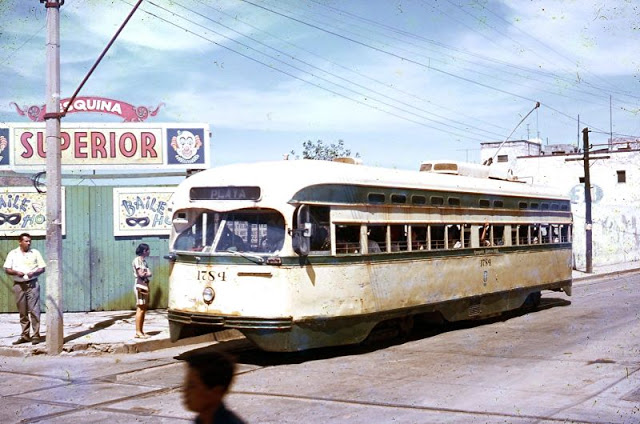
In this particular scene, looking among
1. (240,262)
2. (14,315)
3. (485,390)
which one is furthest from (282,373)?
(14,315)

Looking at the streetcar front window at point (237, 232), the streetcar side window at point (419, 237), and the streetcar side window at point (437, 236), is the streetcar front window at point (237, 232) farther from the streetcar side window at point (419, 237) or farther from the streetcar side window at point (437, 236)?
the streetcar side window at point (437, 236)

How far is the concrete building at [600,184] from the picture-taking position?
41625 millimetres

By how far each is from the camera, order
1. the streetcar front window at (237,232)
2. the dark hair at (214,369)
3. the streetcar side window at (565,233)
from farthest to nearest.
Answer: the streetcar side window at (565,233)
the streetcar front window at (237,232)
the dark hair at (214,369)

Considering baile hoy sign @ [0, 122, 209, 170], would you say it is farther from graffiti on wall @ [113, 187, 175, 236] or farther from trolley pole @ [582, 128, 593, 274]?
trolley pole @ [582, 128, 593, 274]

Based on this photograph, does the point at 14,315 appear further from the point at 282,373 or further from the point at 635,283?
the point at 635,283

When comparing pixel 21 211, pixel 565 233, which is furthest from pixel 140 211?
pixel 565 233

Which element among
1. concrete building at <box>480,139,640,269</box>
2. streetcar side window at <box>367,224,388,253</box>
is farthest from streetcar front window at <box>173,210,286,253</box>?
concrete building at <box>480,139,640,269</box>

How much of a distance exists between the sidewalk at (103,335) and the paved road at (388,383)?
0.98ft

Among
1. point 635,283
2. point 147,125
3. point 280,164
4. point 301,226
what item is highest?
point 147,125

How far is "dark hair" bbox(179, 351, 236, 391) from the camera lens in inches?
143

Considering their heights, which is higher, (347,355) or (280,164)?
(280,164)

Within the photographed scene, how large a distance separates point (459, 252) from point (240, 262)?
4980mm

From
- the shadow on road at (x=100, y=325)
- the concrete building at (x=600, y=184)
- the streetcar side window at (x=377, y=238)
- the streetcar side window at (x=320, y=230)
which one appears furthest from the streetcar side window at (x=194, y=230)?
the concrete building at (x=600, y=184)

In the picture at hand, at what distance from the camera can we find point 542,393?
8.72 meters
